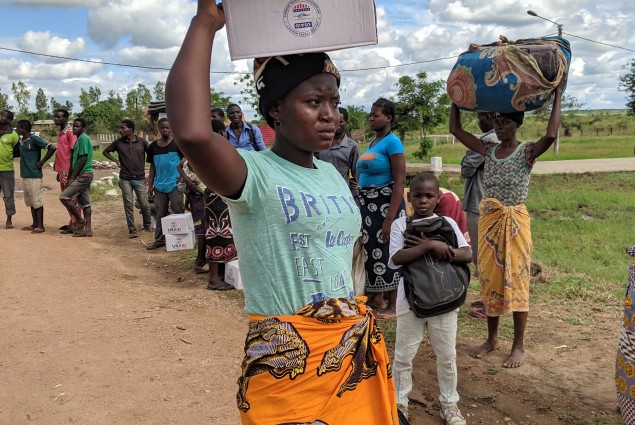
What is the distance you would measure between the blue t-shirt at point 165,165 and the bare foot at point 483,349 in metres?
4.93

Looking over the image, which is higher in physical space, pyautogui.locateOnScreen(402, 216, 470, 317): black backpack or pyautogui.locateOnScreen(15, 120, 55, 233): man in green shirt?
pyautogui.locateOnScreen(15, 120, 55, 233): man in green shirt

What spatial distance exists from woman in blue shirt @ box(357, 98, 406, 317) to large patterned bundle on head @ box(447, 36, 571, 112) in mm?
1054

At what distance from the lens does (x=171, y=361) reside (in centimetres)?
416

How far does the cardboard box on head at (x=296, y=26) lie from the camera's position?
5.03ft

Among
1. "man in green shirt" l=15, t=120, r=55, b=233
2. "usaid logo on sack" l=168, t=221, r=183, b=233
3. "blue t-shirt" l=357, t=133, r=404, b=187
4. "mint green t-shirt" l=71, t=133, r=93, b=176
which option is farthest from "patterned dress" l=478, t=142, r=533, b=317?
"man in green shirt" l=15, t=120, r=55, b=233

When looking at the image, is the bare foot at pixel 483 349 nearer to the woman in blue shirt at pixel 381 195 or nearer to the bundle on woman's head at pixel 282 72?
the woman in blue shirt at pixel 381 195

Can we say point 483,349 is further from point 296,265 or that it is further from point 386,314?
point 296,265

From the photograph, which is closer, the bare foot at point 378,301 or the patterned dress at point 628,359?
the patterned dress at point 628,359

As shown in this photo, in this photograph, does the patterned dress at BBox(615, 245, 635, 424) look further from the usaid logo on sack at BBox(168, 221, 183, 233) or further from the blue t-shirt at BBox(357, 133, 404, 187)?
the usaid logo on sack at BBox(168, 221, 183, 233)

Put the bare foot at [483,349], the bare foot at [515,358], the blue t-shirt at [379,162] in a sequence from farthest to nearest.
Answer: the blue t-shirt at [379,162] → the bare foot at [483,349] → the bare foot at [515,358]

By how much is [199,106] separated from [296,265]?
504mm

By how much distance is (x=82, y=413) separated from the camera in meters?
3.38

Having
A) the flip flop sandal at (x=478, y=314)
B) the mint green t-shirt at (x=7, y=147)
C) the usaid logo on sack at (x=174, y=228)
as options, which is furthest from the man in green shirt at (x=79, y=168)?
the flip flop sandal at (x=478, y=314)

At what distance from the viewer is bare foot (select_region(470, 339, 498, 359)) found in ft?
14.1
